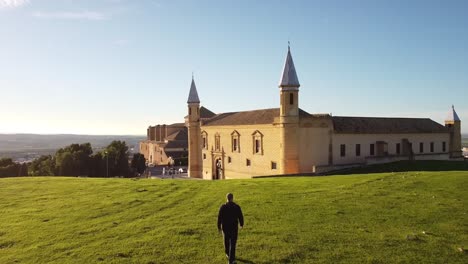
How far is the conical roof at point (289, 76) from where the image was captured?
4169 cm

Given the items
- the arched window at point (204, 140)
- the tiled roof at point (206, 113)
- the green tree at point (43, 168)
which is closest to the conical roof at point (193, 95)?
the arched window at point (204, 140)

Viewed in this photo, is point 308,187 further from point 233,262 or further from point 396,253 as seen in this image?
point 233,262

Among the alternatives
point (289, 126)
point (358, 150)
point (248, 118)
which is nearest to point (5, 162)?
point (248, 118)

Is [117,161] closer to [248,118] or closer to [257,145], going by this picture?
[248,118]

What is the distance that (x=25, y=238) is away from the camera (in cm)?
1470

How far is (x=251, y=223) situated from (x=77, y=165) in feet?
172

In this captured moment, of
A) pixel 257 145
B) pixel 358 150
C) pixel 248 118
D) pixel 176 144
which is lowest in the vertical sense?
pixel 358 150

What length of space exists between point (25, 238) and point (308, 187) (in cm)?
1501

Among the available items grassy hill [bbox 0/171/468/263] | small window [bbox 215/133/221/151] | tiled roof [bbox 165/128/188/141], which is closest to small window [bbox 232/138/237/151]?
small window [bbox 215/133/221/151]

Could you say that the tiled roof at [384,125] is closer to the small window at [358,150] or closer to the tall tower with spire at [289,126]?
the small window at [358,150]

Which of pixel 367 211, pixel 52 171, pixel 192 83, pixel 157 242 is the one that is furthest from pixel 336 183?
pixel 52 171

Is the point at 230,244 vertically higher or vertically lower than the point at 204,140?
lower

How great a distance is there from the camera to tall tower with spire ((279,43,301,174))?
41.1 m

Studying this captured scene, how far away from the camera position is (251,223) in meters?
15.9
